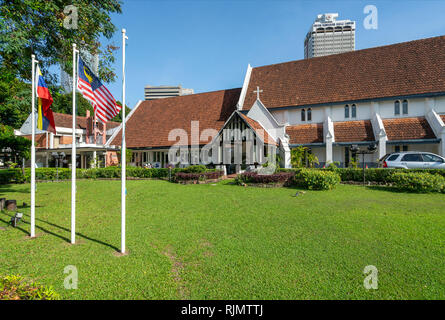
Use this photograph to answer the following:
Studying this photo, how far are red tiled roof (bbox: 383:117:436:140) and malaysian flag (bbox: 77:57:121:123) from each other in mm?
21495

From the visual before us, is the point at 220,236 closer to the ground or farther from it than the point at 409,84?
closer to the ground

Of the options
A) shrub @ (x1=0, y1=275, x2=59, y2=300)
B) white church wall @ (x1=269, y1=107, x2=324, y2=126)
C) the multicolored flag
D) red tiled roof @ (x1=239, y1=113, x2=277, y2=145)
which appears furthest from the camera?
white church wall @ (x1=269, y1=107, x2=324, y2=126)

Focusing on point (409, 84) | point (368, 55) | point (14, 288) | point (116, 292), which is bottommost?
point (116, 292)

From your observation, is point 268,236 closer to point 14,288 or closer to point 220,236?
point 220,236

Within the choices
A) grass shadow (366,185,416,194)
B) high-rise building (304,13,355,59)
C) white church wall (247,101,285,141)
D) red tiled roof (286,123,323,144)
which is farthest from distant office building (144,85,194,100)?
grass shadow (366,185,416,194)

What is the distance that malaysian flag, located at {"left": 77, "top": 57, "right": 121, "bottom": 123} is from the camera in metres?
6.06

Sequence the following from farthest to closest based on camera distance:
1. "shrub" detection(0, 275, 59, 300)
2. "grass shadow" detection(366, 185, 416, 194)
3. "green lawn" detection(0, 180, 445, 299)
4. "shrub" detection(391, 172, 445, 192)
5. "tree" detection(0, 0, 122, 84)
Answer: "grass shadow" detection(366, 185, 416, 194)
"shrub" detection(391, 172, 445, 192)
"tree" detection(0, 0, 122, 84)
"green lawn" detection(0, 180, 445, 299)
"shrub" detection(0, 275, 59, 300)

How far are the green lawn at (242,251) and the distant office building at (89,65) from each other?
212 inches

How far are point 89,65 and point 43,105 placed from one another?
4524 millimetres

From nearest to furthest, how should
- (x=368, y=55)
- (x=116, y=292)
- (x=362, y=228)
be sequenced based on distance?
(x=116, y=292) < (x=362, y=228) < (x=368, y=55)

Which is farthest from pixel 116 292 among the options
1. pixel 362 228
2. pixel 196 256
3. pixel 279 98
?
pixel 279 98

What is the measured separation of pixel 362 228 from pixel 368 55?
77.6ft

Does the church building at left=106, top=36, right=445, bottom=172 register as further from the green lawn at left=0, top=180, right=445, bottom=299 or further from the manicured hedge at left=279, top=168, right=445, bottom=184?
the green lawn at left=0, top=180, right=445, bottom=299

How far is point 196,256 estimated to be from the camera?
5.21 m
